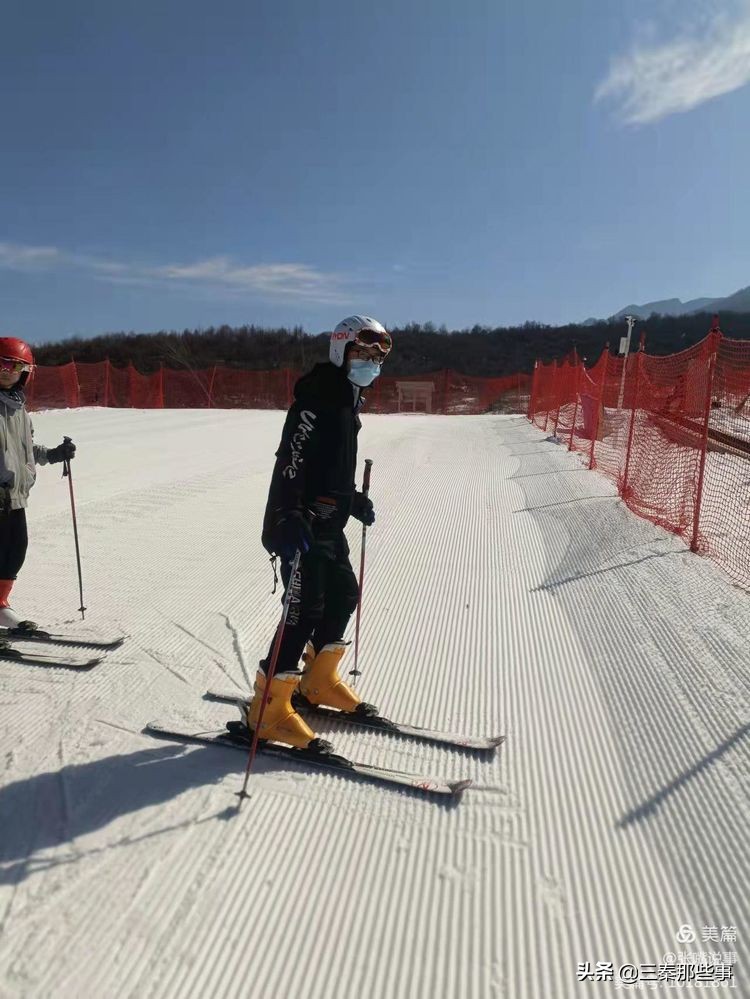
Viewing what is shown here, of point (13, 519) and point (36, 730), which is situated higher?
point (13, 519)

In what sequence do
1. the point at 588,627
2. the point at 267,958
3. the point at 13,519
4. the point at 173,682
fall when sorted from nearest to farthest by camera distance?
the point at 267,958
the point at 173,682
the point at 13,519
the point at 588,627

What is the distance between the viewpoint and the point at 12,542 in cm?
404

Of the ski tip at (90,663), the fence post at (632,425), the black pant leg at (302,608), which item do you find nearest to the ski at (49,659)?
the ski tip at (90,663)

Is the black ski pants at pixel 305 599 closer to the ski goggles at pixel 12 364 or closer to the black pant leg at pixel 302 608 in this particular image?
the black pant leg at pixel 302 608

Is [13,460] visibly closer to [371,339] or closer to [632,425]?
[371,339]

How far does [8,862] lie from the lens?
2.31m

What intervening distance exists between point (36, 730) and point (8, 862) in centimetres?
94

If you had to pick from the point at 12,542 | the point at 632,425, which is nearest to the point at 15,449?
the point at 12,542

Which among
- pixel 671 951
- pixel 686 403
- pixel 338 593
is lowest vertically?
pixel 671 951

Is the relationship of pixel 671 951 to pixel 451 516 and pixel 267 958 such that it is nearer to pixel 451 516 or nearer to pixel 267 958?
pixel 267 958

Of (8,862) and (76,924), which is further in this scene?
(8,862)

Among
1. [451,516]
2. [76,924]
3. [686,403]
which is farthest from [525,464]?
[76,924]

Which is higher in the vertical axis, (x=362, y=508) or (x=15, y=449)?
(x=15, y=449)

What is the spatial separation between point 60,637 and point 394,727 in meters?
2.36
